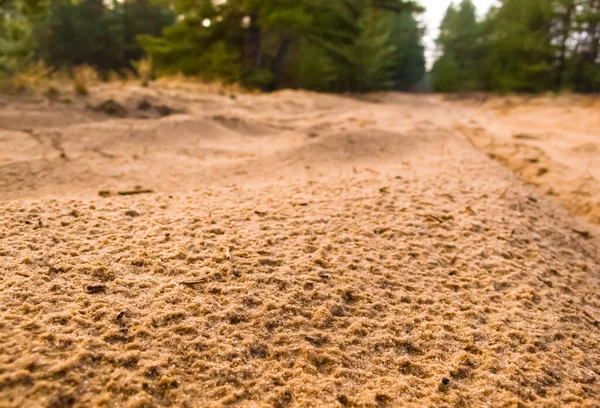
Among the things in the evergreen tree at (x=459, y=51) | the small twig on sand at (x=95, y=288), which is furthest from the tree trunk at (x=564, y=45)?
the small twig on sand at (x=95, y=288)

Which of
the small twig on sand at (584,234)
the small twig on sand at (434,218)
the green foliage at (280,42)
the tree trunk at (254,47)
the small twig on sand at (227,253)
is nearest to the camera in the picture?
the small twig on sand at (227,253)

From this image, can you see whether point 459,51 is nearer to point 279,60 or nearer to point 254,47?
point 279,60

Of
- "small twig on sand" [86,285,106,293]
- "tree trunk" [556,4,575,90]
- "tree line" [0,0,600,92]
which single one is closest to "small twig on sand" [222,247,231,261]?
"small twig on sand" [86,285,106,293]

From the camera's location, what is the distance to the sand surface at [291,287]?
86 centimetres

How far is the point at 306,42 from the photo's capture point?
12.1 meters

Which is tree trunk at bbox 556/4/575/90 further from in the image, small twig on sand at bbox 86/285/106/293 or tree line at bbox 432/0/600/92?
small twig on sand at bbox 86/285/106/293

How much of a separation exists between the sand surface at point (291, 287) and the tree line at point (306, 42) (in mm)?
4542

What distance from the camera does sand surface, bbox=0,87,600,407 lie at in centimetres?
86

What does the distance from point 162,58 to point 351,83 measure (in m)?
7.35

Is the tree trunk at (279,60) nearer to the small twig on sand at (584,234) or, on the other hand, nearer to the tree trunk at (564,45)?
the small twig on sand at (584,234)

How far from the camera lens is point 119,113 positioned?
3.73 metres

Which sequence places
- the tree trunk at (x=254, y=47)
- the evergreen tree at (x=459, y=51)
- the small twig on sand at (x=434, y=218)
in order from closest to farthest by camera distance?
the small twig on sand at (x=434, y=218) → the tree trunk at (x=254, y=47) → the evergreen tree at (x=459, y=51)

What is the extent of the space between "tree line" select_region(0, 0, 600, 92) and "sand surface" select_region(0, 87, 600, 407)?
14.9ft

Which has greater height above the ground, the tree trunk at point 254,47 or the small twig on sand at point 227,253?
the tree trunk at point 254,47
